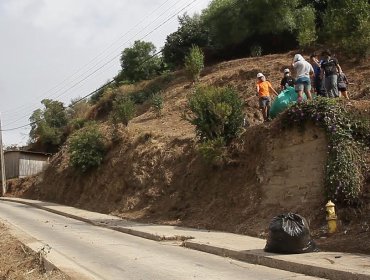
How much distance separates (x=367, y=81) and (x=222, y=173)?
6.83 m

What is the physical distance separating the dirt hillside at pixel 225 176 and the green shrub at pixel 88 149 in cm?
52

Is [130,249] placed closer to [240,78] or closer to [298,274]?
[298,274]

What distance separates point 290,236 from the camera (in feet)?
30.7

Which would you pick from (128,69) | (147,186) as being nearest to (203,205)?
(147,186)

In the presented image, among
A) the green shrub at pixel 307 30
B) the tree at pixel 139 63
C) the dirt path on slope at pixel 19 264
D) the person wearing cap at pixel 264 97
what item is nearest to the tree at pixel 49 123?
the tree at pixel 139 63

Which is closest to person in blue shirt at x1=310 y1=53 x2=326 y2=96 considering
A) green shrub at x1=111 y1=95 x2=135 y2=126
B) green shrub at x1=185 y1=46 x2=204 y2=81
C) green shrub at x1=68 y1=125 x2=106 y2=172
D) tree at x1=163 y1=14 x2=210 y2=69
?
green shrub at x1=111 y1=95 x2=135 y2=126

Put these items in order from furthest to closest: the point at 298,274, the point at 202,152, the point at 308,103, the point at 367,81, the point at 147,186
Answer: the point at 147,186
the point at 367,81
the point at 202,152
the point at 308,103
the point at 298,274

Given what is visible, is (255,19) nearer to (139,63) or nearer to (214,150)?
(139,63)

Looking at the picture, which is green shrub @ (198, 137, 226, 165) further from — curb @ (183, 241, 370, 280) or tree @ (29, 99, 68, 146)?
tree @ (29, 99, 68, 146)

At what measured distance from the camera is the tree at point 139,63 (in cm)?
4172

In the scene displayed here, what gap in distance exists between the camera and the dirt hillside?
41.6 feet

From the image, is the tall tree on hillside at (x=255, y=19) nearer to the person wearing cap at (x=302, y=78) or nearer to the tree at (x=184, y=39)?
the tree at (x=184, y=39)

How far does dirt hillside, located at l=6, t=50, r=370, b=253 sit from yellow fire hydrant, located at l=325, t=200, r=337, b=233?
0.20 meters

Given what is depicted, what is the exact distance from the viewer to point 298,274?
8.12 m
